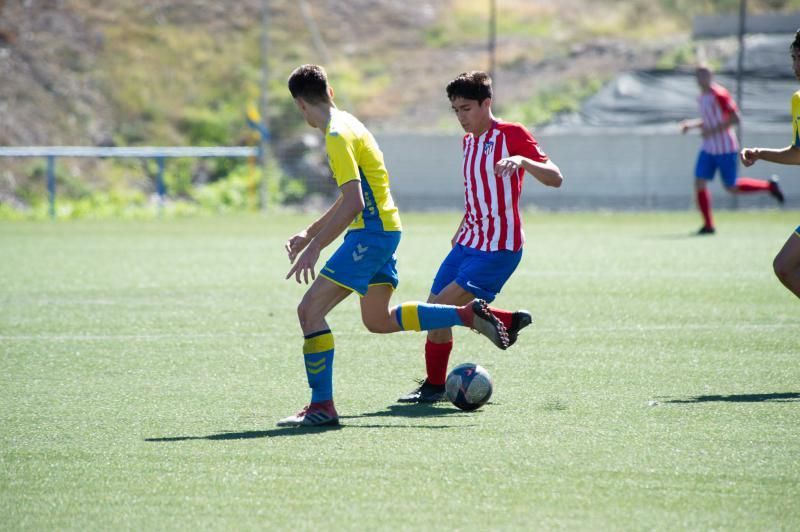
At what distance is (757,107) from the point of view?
25.2m

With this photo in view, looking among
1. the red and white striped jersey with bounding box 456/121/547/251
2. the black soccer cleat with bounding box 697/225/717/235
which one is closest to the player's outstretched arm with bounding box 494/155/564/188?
the red and white striped jersey with bounding box 456/121/547/251

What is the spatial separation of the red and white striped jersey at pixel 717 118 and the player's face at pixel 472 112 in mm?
10603

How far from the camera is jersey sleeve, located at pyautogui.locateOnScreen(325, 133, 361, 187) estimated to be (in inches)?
221

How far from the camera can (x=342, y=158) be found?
5609 mm

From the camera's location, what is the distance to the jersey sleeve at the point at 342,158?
221 inches

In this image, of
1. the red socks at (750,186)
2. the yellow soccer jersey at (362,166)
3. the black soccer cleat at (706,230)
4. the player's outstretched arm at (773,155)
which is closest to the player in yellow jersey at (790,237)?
the player's outstretched arm at (773,155)

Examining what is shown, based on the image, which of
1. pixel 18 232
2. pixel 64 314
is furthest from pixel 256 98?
pixel 64 314

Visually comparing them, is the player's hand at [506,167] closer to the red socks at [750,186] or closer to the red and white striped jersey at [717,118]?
the red socks at [750,186]

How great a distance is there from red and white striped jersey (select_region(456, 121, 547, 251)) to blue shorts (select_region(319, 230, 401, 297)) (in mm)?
817

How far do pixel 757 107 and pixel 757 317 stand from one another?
56.0 ft

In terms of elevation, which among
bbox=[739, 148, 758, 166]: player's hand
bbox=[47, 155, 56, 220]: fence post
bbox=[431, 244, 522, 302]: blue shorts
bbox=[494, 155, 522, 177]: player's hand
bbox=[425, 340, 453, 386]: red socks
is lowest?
bbox=[47, 155, 56, 220]: fence post

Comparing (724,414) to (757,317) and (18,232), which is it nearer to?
(757,317)

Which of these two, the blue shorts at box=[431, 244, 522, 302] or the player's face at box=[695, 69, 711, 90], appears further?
the player's face at box=[695, 69, 711, 90]

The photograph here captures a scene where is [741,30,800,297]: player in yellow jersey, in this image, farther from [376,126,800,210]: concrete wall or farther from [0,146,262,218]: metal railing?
[0,146,262,218]: metal railing
